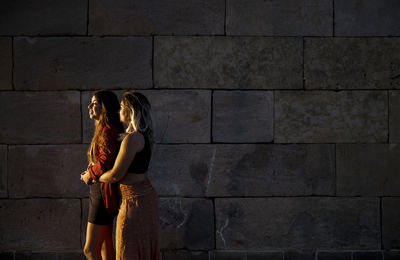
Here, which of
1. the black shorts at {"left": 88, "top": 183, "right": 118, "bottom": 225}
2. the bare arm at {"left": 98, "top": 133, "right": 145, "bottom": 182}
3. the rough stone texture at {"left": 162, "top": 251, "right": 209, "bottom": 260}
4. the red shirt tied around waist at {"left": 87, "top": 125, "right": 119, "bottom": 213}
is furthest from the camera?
the rough stone texture at {"left": 162, "top": 251, "right": 209, "bottom": 260}

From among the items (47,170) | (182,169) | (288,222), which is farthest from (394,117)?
(47,170)

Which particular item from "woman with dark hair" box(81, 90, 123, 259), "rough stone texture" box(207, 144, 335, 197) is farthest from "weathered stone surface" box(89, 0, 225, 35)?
"rough stone texture" box(207, 144, 335, 197)

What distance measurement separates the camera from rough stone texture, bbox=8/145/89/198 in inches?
168

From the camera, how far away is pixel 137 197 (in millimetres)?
2891

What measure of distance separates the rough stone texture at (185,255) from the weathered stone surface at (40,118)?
1.81 meters

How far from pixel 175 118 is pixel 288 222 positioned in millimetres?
1905

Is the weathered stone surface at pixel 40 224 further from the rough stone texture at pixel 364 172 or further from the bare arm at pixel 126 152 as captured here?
the rough stone texture at pixel 364 172

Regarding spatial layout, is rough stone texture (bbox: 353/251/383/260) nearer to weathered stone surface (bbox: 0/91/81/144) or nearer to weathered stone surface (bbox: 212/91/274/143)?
weathered stone surface (bbox: 212/91/274/143)

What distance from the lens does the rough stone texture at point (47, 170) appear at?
427cm

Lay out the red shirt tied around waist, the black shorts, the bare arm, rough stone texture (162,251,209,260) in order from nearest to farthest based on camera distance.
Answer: the bare arm
the red shirt tied around waist
the black shorts
rough stone texture (162,251,209,260)

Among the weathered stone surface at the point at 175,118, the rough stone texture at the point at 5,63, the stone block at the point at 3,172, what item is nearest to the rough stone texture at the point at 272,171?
the weathered stone surface at the point at 175,118

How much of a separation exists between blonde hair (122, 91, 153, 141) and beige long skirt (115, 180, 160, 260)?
0.46 m

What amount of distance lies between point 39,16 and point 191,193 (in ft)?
9.54

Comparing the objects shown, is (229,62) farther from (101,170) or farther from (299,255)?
(299,255)
